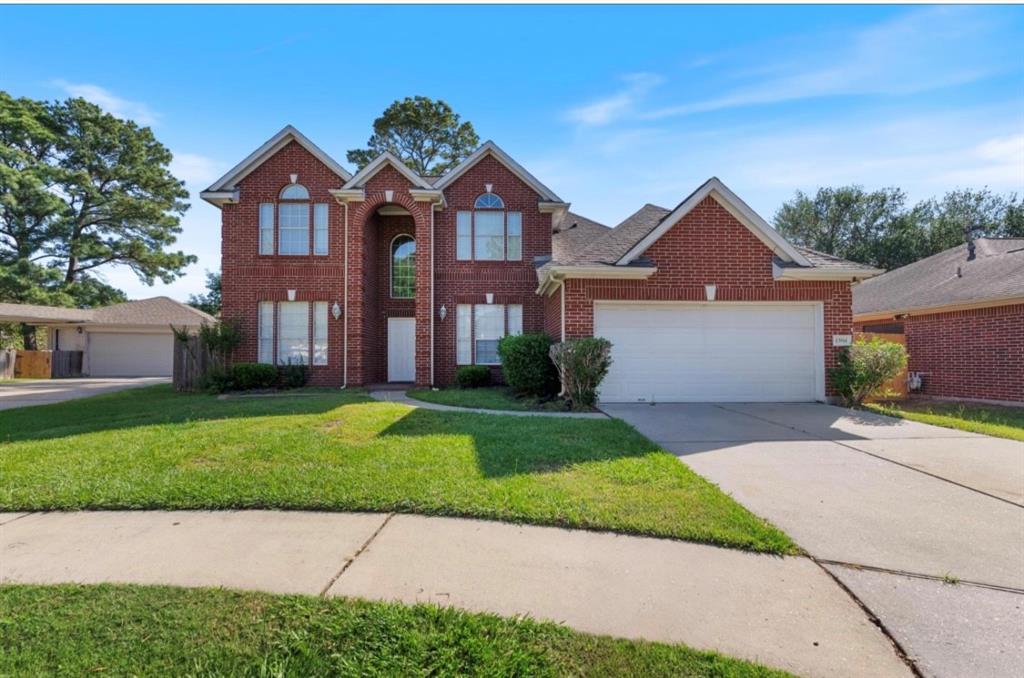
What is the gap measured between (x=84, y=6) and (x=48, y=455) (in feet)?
24.6

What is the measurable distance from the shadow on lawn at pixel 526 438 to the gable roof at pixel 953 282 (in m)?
10.7

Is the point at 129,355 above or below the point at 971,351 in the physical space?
below

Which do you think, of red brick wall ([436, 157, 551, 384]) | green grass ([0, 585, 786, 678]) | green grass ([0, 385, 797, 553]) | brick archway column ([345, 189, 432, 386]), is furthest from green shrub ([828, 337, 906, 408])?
brick archway column ([345, 189, 432, 386])

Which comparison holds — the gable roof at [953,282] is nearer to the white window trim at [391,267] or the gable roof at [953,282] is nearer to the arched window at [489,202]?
the arched window at [489,202]

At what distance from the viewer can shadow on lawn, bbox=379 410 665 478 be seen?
17.4ft

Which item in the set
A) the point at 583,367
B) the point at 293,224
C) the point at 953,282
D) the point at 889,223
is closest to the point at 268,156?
the point at 293,224

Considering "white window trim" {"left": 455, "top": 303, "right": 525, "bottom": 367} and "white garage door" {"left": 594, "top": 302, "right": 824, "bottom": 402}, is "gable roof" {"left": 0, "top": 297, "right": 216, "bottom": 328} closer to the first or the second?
"white window trim" {"left": 455, "top": 303, "right": 525, "bottom": 367}

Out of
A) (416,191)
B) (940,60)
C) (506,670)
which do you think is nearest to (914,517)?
(506,670)

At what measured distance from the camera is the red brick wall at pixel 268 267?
14.2m

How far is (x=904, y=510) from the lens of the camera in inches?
162

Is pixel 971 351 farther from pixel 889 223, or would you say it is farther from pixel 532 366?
pixel 889 223

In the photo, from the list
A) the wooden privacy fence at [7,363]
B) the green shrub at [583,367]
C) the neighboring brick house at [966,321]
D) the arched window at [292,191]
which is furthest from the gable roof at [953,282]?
the wooden privacy fence at [7,363]

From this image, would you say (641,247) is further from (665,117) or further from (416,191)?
(416,191)

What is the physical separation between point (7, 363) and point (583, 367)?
27683 millimetres
